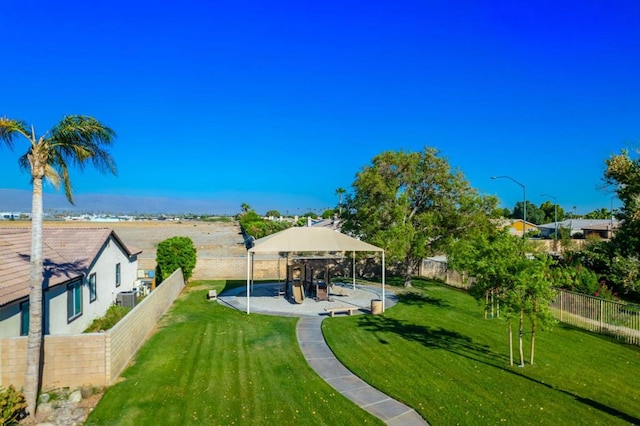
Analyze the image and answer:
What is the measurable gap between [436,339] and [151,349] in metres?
9.30

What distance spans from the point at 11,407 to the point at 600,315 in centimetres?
1773

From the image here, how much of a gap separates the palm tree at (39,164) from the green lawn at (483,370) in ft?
24.6

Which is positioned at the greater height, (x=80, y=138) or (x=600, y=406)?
(x=80, y=138)

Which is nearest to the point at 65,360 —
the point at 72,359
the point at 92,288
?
the point at 72,359

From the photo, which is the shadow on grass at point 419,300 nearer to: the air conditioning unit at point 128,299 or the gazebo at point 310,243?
the gazebo at point 310,243

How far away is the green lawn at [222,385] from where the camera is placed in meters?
8.38

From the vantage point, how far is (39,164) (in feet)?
28.2

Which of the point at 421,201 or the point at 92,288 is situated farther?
the point at 421,201

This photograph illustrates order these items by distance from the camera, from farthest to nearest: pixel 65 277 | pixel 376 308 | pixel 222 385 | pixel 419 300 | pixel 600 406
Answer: pixel 419 300 → pixel 376 308 → pixel 65 277 → pixel 222 385 → pixel 600 406

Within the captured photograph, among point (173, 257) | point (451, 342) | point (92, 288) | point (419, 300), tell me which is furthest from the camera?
point (173, 257)

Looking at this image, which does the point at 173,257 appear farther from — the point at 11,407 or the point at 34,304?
the point at 11,407

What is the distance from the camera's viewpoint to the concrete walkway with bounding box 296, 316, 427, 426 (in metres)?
8.41

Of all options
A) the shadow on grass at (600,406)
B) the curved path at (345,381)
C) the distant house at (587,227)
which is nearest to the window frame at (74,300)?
the curved path at (345,381)

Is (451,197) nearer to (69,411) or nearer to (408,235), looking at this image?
(408,235)
